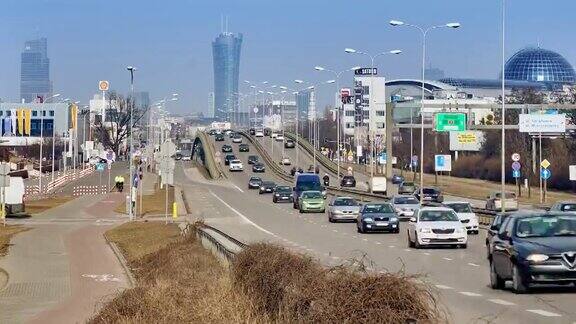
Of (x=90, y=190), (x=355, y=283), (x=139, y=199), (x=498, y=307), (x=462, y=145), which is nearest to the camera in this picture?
(x=355, y=283)

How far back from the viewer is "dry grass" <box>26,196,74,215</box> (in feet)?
239

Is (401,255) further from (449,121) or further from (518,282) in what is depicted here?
(449,121)

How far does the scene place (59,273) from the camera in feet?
102

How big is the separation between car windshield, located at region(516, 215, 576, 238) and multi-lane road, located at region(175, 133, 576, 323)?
3.48 ft

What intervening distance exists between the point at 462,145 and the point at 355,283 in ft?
275

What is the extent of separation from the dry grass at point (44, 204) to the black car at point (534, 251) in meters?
52.8

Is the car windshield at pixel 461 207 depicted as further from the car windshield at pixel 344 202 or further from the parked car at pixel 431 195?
the parked car at pixel 431 195

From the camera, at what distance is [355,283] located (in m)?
11.0

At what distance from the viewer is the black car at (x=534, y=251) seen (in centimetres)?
1919

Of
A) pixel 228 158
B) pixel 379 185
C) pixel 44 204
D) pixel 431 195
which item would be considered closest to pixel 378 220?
pixel 431 195

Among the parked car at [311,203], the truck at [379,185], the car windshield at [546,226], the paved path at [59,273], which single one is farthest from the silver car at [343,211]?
the car windshield at [546,226]

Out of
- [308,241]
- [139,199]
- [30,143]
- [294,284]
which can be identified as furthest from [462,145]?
[30,143]

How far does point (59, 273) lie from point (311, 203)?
129 feet

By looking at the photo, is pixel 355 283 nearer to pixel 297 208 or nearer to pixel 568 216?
pixel 568 216
